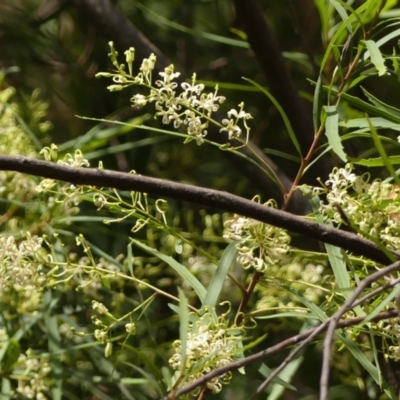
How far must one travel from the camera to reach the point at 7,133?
31.6 inches

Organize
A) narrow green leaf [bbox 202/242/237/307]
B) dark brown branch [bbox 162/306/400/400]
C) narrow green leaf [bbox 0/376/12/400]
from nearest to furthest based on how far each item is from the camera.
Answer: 1. dark brown branch [bbox 162/306/400/400]
2. narrow green leaf [bbox 202/242/237/307]
3. narrow green leaf [bbox 0/376/12/400]

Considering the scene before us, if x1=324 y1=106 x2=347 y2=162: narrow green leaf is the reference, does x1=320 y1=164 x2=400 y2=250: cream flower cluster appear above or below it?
below

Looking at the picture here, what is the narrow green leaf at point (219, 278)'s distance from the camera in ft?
1.51

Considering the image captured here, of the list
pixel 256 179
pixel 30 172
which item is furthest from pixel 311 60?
pixel 30 172

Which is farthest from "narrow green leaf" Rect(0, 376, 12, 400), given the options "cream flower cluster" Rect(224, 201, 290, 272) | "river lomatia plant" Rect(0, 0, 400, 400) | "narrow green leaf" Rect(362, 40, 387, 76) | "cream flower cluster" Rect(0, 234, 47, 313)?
"narrow green leaf" Rect(362, 40, 387, 76)

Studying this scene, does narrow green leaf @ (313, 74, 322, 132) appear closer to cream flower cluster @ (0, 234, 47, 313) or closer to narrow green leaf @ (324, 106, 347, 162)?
narrow green leaf @ (324, 106, 347, 162)

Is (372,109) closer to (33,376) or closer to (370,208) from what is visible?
(370,208)

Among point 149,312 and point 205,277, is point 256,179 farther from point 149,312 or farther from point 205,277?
point 149,312

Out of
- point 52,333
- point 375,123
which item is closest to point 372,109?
point 375,123

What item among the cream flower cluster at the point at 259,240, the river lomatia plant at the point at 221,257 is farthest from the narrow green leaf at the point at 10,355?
the cream flower cluster at the point at 259,240

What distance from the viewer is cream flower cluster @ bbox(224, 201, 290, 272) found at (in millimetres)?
447

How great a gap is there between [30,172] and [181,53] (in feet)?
2.70

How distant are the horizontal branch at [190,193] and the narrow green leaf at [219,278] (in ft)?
0.31

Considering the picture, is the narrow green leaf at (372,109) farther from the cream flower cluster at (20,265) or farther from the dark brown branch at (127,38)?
the dark brown branch at (127,38)
